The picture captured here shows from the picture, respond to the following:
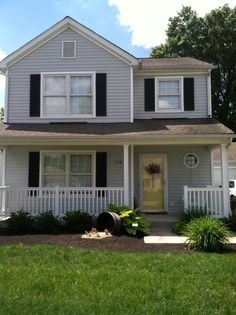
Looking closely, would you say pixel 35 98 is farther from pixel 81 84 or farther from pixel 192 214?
pixel 192 214

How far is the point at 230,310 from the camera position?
15.8ft

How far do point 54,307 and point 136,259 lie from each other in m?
2.91

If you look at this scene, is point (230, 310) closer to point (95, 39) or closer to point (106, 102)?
point (106, 102)

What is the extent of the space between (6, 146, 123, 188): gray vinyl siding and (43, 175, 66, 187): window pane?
73cm

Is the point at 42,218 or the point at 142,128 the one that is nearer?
the point at 42,218

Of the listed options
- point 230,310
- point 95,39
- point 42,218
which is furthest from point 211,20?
point 230,310

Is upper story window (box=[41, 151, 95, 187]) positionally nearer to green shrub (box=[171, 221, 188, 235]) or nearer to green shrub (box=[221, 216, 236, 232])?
green shrub (box=[171, 221, 188, 235])

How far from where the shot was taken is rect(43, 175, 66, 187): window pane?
46.4ft

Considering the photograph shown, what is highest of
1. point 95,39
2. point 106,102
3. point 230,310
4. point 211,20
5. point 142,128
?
point 211,20

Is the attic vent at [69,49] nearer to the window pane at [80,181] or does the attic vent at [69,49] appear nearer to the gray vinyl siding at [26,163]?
the gray vinyl siding at [26,163]

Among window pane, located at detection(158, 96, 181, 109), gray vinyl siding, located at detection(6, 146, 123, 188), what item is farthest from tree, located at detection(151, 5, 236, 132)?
gray vinyl siding, located at detection(6, 146, 123, 188)

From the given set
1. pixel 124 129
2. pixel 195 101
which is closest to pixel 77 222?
pixel 124 129

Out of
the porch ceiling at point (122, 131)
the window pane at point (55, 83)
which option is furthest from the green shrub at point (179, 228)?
the window pane at point (55, 83)

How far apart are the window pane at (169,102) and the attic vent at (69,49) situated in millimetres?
3764
